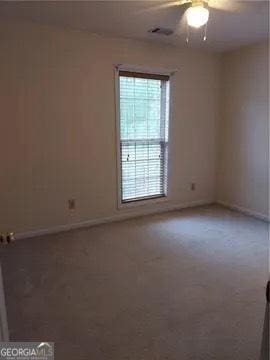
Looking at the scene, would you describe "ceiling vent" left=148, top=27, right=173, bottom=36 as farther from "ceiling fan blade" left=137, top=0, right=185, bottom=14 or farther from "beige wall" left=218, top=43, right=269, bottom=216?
"beige wall" left=218, top=43, right=269, bottom=216

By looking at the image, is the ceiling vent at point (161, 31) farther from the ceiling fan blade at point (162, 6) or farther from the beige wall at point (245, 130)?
the beige wall at point (245, 130)

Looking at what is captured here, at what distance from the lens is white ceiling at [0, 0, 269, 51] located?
8.43 feet

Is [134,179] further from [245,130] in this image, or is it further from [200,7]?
[200,7]

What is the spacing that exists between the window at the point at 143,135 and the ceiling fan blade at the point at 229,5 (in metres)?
1.29

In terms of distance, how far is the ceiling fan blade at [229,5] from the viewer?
2.52 meters

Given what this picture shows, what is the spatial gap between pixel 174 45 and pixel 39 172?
246 cm

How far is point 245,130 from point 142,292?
2.89 meters

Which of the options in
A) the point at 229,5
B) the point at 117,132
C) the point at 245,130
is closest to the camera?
the point at 229,5

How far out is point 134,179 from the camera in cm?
397

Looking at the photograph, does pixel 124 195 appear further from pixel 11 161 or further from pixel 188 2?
pixel 188 2

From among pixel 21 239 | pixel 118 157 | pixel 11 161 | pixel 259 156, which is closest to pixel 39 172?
pixel 11 161

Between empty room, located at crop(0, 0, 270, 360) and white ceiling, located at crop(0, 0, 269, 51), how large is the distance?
22 millimetres

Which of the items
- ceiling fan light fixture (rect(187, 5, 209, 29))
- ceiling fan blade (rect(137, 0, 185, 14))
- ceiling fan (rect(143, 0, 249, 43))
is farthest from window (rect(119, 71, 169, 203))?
ceiling fan light fixture (rect(187, 5, 209, 29))

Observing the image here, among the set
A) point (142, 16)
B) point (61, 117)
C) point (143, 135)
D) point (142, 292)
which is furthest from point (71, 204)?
point (142, 16)
